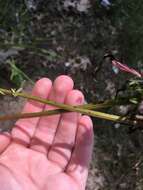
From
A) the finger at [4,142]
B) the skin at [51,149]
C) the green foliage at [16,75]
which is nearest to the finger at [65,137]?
the skin at [51,149]

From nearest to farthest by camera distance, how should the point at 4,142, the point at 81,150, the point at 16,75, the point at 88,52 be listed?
the point at 81,150, the point at 4,142, the point at 16,75, the point at 88,52

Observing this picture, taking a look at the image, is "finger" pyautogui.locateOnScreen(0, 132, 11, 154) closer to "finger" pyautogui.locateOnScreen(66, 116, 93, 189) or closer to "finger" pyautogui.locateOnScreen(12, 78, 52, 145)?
"finger" pyautogui.locateOnScreen(12, 78, 52, 145)

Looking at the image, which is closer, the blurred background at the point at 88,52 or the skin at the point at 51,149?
A: the skin at the point at 51,149

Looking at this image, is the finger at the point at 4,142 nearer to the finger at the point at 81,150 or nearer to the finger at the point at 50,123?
the finger at the point at 50,123

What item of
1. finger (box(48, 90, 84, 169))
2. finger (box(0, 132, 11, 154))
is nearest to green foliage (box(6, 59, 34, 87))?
finger (box(0, 132, 11, 154))

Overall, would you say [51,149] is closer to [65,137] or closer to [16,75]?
[65,137]

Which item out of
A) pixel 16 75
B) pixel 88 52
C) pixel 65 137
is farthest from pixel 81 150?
pixel 88 52
